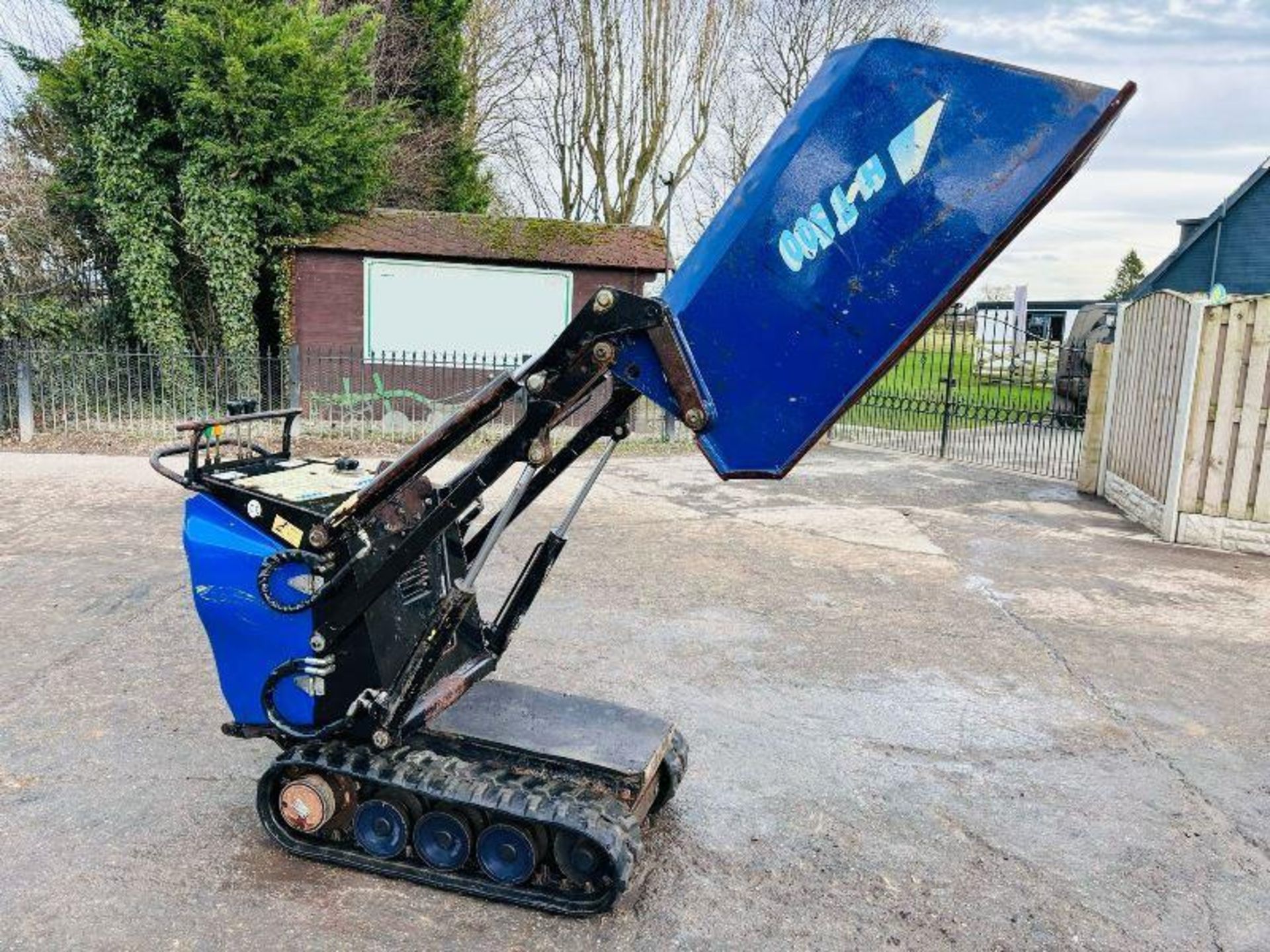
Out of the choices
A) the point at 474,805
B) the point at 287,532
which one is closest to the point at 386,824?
the point at 474,805

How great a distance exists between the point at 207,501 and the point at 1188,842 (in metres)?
3.95

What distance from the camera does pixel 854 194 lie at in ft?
8.59

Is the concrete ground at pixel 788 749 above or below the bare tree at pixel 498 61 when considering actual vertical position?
below

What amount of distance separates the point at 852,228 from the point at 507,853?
89.2 inches

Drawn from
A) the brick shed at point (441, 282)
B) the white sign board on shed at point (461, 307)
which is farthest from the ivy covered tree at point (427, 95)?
the white sign board on shed at point (461, 307)

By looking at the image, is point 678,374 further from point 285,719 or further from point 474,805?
point 285,719

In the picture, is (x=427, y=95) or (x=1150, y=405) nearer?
(x=1150, y=405)

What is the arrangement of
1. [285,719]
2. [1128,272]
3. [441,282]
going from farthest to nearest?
[1128,272] < [441,282] < [285,719]

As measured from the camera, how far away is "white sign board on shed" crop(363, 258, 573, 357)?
647 inches

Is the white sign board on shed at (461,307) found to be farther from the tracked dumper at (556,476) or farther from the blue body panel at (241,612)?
the blue body panel at (241,612)

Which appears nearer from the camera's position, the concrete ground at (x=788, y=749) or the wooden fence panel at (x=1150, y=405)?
the concrete ground at (x=788, y=749)

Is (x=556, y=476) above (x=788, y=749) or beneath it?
above

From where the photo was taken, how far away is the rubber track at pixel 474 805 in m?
3.20

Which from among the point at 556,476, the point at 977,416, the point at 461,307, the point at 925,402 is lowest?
the point at 977,416
